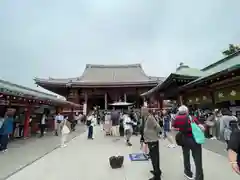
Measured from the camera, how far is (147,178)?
4172mm

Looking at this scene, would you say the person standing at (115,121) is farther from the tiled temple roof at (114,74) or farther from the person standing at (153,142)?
the tiled temple roof at (114,74)

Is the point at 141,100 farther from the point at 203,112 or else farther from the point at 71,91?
the point at 203,112

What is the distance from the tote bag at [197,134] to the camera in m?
Result: 3.41

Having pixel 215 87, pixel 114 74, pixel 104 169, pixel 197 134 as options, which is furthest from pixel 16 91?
pixel 114 74

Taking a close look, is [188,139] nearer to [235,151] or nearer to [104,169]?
[235,151]

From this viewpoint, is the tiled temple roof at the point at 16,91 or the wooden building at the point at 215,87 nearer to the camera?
the wooden building at the point at 215,87

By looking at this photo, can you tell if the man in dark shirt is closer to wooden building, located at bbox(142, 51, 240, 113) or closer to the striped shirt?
the striped shirt

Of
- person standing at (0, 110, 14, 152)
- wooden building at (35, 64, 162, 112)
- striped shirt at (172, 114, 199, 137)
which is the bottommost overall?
person standing at (0, 110, 14, 152)

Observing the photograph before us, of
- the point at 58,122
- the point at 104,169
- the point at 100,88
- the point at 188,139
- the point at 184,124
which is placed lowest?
the point at 104,169

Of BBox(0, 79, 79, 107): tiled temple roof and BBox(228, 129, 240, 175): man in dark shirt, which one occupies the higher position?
BBox(0, 79, 79, 107): tiled temple roof

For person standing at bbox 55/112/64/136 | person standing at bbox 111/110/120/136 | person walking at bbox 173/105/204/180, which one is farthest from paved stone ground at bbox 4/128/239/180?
person standing at bbox 55/112/64/136

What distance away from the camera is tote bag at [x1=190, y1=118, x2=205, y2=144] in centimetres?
341

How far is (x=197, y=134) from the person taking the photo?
11.4 ft

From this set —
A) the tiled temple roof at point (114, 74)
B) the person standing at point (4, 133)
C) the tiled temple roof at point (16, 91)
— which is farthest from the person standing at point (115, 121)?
the tiled temple roof at point (114, 74)
